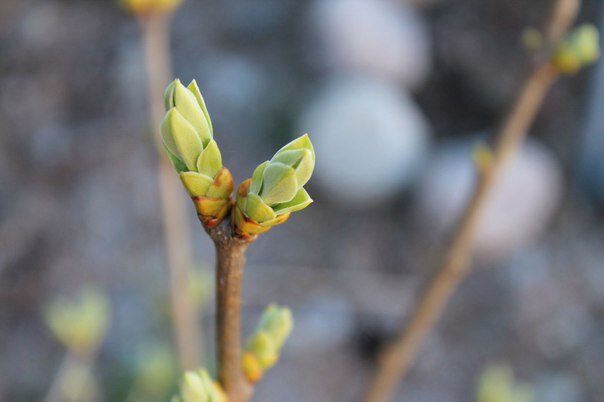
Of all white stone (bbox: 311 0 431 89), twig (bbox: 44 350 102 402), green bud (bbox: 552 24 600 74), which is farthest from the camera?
white stone (bbox: 311 0 431 89)

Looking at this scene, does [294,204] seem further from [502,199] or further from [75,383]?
[502,199]

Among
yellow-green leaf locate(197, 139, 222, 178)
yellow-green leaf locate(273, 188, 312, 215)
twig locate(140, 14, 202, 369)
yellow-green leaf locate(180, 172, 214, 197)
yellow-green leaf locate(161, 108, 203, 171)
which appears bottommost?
twig locate(140, 14, 202, 369)

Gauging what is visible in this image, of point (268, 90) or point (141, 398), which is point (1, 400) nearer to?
point (141, 398)

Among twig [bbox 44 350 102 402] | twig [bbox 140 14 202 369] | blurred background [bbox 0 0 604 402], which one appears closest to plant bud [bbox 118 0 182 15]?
twig [bbox 140 14 202 369]

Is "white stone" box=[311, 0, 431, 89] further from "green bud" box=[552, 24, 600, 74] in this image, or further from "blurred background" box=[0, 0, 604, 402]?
"green bud" box=[552, 24, 600, 74]

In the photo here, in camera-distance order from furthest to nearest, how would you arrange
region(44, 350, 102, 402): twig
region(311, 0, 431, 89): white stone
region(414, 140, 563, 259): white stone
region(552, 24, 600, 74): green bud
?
region(311, 0, 431, 89): white stone
region(414, 140, 563, 259): white stone
region(44, 350, 102, 402): twig
region(552, 24, 600, 74): green bud

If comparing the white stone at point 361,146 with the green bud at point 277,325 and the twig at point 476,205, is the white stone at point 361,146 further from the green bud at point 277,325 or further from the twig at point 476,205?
the green bud at point 277,325

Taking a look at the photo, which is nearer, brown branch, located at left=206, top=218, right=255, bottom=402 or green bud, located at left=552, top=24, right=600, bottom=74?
brown branch, located at left=206, top=218, right=255, bottom=402

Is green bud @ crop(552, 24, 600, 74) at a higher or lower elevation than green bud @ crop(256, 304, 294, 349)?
higher

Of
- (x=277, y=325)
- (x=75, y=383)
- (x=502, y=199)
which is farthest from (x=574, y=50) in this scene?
(x=502, y=199)

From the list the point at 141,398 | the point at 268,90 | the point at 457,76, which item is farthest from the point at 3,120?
the point at 457,76
